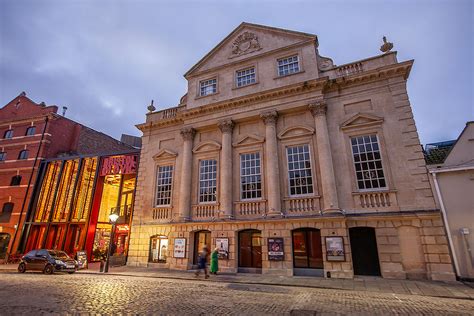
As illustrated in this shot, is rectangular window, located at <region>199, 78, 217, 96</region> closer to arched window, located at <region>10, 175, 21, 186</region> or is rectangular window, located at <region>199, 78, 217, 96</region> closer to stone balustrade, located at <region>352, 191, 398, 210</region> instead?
stone balustrade, located at <region>352, 191, 398, 210</region>

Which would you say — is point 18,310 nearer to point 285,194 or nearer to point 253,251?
point 253,251

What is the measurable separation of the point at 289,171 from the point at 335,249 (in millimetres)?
5199

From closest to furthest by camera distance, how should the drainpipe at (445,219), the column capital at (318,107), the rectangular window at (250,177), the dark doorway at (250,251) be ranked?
the drainpipe at (445,219), the dark doorway at (250,251), the column capital at (318,107), the rectangular window at (250,177)

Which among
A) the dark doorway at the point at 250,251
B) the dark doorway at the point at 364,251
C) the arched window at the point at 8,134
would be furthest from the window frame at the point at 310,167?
the arched window at the point at 8,134

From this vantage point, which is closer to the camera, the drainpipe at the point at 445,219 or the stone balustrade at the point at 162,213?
the drainpipe at the point at 445,219

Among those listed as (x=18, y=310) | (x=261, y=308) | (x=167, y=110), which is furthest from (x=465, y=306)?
(x=167, y=110)

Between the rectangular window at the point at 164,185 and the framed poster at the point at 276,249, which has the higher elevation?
the rectangular window at the point at 164,185

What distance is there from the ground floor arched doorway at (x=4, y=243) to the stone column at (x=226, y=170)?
23.5m

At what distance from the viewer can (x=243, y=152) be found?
17.6 metres

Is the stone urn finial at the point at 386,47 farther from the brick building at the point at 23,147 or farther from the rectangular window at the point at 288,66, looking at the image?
the brick building at the point at 23,147

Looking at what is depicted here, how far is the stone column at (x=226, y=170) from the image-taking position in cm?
1641

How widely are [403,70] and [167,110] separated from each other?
1733 cm

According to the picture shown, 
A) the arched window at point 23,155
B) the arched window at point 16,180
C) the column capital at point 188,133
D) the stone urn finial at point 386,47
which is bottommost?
the arched window at point 16,180

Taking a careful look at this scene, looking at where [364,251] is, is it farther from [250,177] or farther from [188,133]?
[188,133]
